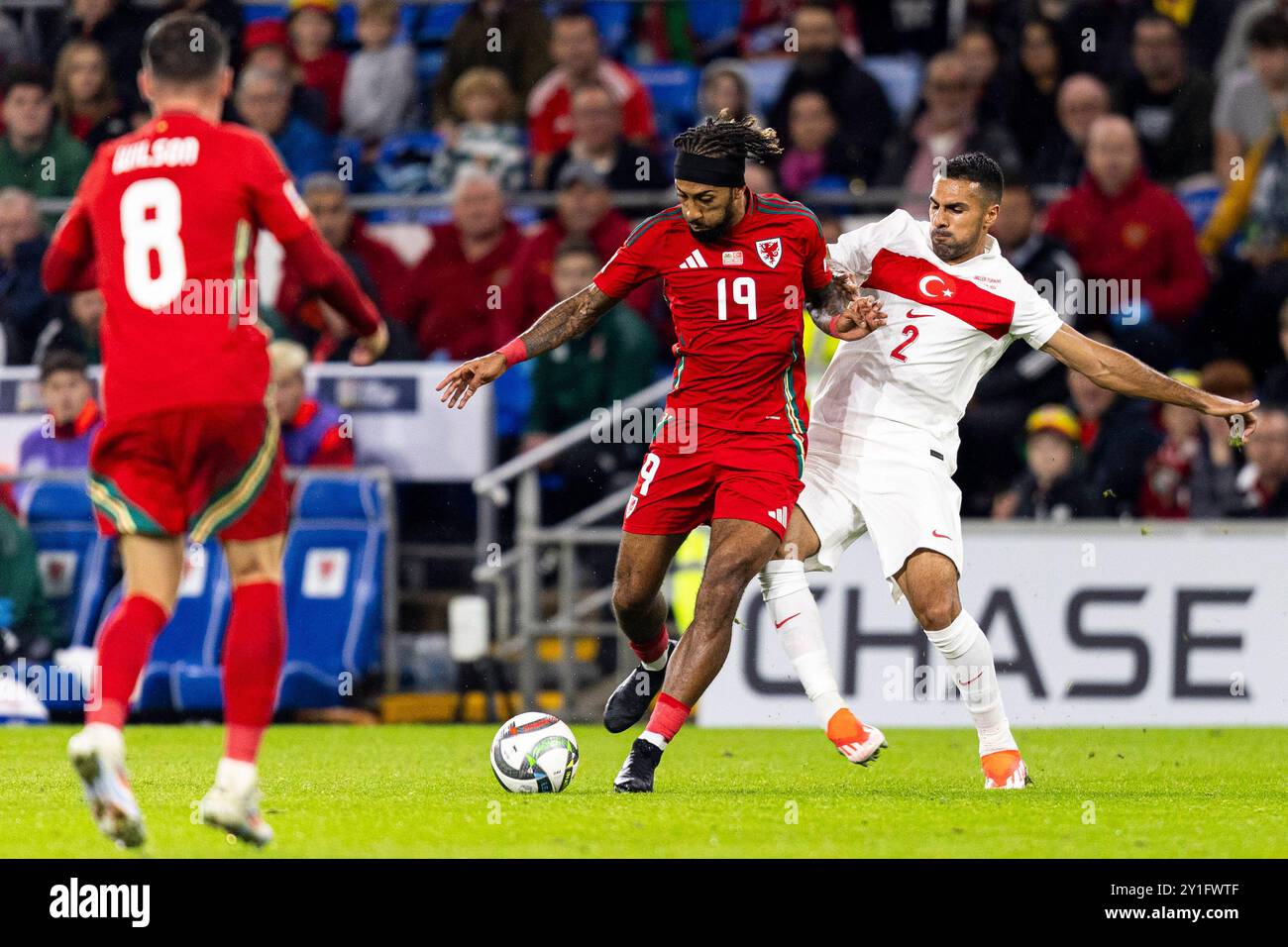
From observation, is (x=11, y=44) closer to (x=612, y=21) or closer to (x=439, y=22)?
(x=439, y=22)

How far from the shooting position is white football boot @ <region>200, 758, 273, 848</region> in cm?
591

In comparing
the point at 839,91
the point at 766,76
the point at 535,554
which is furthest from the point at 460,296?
the point at 766,76

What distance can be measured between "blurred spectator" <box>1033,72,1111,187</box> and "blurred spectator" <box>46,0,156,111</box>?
6.79 meters

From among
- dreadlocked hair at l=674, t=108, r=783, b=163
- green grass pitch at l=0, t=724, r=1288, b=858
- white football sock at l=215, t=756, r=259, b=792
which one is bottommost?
green grass pitch at l=0, t=724, r=1288, b=858

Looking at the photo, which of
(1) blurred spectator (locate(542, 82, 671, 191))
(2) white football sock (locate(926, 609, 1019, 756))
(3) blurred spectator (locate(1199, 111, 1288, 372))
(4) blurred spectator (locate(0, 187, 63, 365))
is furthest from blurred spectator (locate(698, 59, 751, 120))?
(2) white football sock (locate(926, 609, 1019, 756))

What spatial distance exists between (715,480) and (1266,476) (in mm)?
5850

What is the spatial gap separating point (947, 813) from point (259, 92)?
31.9ft

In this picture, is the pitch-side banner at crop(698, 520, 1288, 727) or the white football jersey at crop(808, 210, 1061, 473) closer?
the white football jersey at crop(808, 210, 1061, 473)

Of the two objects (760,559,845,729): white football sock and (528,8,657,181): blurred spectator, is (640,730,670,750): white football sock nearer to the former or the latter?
(760,559,845,729): white football sock

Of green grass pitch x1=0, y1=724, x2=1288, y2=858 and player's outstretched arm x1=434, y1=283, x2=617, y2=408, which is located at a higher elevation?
player's outstretched arm x1=434, y1=283, x2=617, y2=408

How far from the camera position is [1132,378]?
321 inches

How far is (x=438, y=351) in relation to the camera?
14.0 metres

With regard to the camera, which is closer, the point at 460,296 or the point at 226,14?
the point at 460,296

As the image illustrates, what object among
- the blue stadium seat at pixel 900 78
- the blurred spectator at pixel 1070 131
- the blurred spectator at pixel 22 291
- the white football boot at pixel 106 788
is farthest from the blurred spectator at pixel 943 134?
the white football boot at pixel 106 788
